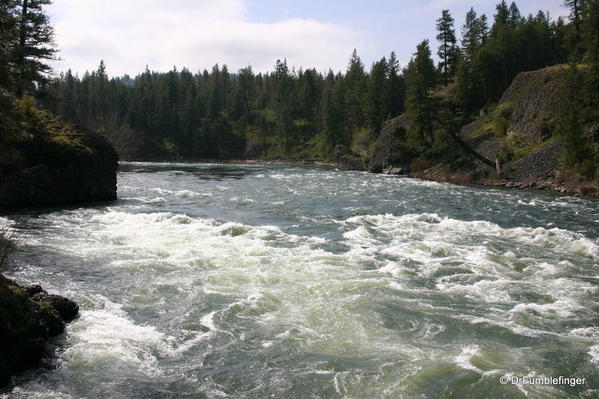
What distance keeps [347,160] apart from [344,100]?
3814 centimetres

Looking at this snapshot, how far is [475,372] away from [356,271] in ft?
20.2

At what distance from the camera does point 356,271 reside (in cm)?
1379

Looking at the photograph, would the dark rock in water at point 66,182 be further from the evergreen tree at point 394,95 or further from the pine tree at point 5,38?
the evergreen tree at point 394,95

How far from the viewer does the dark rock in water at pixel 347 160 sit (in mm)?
71938

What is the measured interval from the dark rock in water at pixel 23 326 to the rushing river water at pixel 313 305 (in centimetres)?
28

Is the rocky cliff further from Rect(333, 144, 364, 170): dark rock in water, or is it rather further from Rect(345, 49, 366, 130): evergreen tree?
Rect(345, 49, 366, 130): evergreen tree

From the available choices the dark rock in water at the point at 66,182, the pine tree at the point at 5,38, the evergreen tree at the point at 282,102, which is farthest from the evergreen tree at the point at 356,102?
the pine tree at the point at 5,38

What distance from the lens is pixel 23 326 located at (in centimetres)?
759

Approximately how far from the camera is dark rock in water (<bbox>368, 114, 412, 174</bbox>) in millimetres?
59906

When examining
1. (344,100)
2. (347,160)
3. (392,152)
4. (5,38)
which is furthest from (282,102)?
(5,38)

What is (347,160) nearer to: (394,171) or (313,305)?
(394,171)

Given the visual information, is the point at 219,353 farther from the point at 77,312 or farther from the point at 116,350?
the point at 77,312

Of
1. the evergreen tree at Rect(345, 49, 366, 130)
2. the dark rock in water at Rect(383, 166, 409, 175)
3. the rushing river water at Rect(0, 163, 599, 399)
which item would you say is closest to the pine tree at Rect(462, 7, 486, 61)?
the evergreen tree at Rect(345, 49, 366, 130)

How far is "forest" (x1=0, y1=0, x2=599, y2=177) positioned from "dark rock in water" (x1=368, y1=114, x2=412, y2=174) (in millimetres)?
2050
